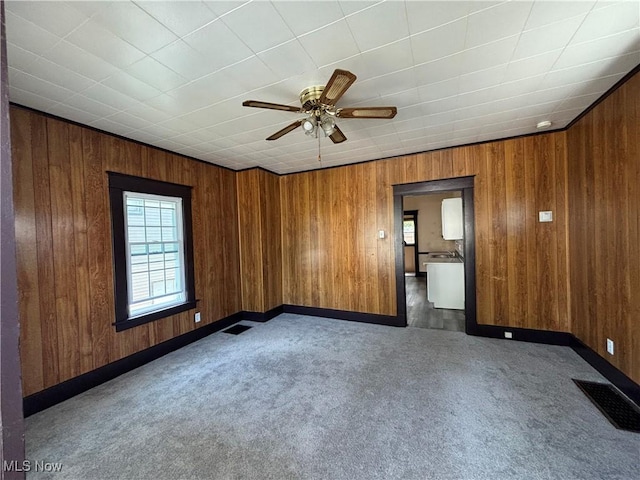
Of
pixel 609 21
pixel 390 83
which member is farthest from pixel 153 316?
pixel 609 21

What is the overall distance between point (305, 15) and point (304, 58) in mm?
335

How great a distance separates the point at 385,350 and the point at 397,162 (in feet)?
8.81

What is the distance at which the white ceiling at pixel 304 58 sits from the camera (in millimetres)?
1408

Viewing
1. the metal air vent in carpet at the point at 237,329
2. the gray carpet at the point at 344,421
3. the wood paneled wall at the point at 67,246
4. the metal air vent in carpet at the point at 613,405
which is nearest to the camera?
the gray carpet at the point at 344,421

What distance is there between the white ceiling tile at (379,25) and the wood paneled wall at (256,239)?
3068 mm

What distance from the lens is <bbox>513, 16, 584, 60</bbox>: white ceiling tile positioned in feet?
5.05

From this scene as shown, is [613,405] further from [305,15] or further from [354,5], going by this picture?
[305,15]

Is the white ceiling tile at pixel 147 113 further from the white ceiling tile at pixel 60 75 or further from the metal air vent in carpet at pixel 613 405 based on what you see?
the metal air vent in carpet at pixel 613 405

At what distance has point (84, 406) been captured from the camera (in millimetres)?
2283

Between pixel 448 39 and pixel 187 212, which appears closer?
pixel 448 39

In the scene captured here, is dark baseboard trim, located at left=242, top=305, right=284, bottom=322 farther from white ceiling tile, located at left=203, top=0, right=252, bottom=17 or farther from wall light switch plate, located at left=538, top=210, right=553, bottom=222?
wall light switch plate, located at left=538, top=210, right=553, bottom=222

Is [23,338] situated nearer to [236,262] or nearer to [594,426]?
[236,262]

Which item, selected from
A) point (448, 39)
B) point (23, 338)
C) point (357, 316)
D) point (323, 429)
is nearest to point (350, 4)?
point (448, 39)

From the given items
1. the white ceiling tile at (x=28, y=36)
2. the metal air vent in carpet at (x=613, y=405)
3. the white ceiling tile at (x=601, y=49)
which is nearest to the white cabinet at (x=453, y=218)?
the metal air vent in carpet at (x=613, y=405)
